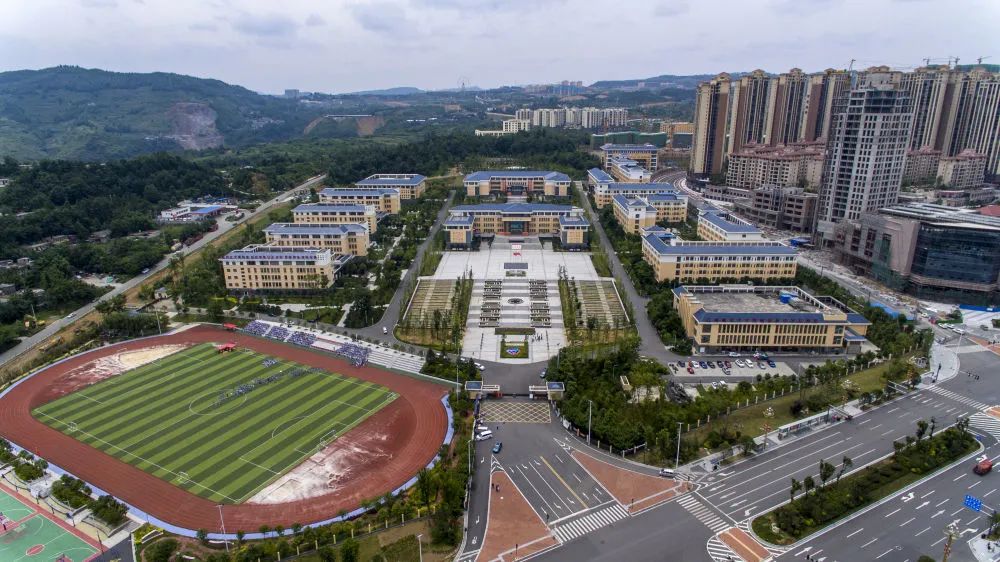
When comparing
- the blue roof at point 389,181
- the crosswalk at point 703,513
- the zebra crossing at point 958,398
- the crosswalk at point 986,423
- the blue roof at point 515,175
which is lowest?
the crosswalk at point 703,513

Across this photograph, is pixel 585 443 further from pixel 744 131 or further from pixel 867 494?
pixel 744 131

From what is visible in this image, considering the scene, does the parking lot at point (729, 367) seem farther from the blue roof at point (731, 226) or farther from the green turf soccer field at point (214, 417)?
the blue roof at point (731, 226)

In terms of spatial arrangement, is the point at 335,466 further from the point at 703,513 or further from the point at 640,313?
the point at 640,313

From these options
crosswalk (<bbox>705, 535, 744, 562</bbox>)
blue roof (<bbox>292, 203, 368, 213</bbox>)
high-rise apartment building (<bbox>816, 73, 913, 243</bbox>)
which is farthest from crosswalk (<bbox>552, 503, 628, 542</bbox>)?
blue roof (<bbox>292, 203, 368, 213</bbox>)

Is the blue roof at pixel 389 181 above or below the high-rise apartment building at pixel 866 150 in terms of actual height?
below

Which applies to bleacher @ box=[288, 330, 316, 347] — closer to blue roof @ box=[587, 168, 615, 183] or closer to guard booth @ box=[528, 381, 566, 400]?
guard booth @ box=[528, 381, 566, 400]

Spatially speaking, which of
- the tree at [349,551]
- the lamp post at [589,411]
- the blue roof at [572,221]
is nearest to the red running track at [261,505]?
the tree at [349,551]
